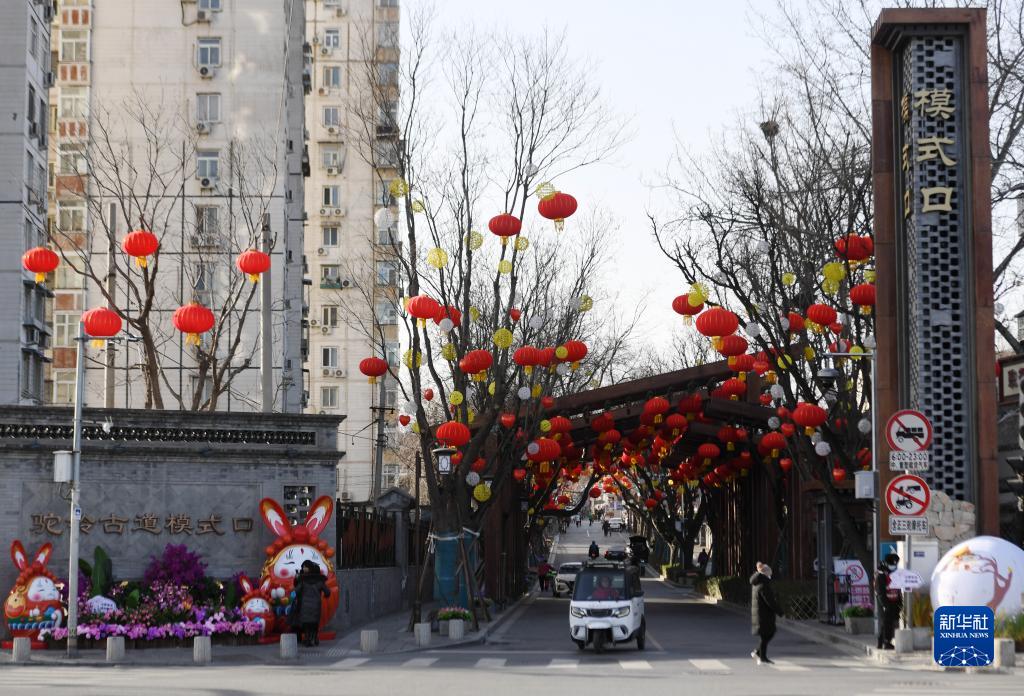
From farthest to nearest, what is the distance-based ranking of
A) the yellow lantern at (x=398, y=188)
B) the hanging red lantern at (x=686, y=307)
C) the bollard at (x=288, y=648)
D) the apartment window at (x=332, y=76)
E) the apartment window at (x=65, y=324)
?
the apartment window at (x=332, y=76) < the apartment window at (x=65, y=324) < the yellow lantern at (x=398, y=188) < the hanging red lantern at (x=686, y=307) < the bollard at (x=288, y=648)

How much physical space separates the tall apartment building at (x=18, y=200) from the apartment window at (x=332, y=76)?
35.0m

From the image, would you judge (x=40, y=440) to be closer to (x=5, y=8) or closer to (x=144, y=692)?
(x=144, y=692)

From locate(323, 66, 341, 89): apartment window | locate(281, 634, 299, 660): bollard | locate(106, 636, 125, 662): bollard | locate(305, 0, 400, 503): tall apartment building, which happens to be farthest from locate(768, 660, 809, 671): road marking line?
locate(323, 66, 341, 89): apartment window

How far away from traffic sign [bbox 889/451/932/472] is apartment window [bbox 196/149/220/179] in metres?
34.0

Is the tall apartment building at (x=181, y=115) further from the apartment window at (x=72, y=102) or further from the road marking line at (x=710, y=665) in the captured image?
the road marking line at (x=710, y=665)

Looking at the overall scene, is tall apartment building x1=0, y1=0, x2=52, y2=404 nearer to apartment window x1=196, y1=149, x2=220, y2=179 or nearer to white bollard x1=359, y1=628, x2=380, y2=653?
apartment window x1=196, y1=149, x2=220, y2=179

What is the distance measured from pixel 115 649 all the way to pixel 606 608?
28.6 ft

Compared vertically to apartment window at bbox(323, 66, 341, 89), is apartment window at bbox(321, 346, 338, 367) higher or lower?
lower

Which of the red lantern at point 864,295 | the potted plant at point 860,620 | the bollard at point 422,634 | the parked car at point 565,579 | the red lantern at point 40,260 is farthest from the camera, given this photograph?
the parked car at point 565,579

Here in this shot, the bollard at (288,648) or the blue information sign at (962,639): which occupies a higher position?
the blue information sign at (962,639)

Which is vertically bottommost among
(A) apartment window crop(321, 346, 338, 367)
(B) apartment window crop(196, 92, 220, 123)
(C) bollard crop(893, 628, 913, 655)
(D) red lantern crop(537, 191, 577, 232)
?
(C) bollard crop(893, 628, 913, 655)

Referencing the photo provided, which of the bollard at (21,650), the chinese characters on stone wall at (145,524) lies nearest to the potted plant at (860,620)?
the chinese characters on stone wall at (145,524)

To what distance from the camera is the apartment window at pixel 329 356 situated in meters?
78.4

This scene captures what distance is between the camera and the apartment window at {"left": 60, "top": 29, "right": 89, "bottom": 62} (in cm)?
5266
